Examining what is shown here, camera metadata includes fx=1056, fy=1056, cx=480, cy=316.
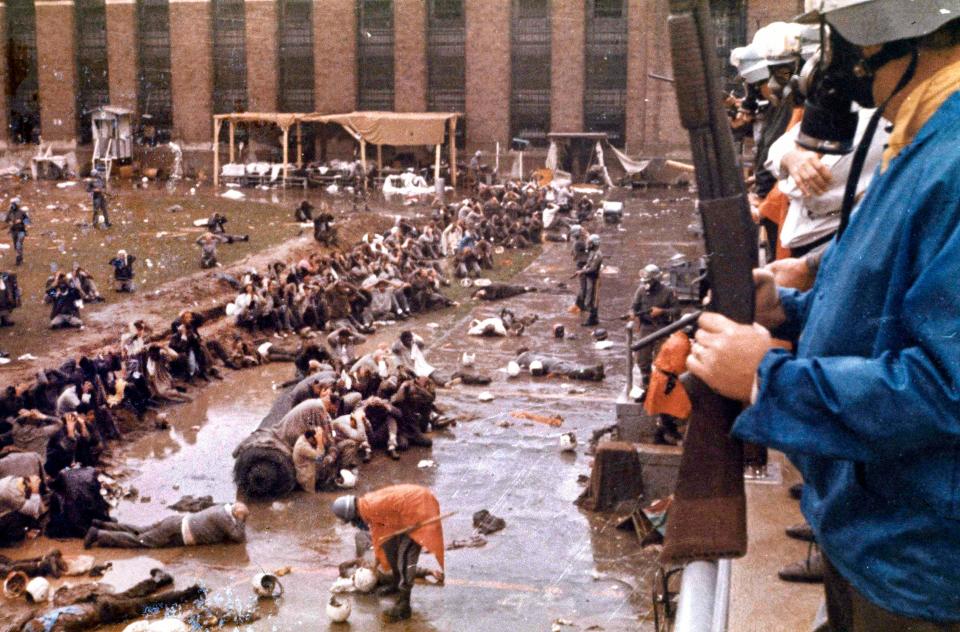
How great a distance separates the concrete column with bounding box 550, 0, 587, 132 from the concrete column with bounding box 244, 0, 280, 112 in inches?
549

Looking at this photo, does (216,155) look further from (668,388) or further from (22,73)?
(668,388)

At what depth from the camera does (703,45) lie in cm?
192

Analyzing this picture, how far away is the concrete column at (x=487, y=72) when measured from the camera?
51.6 meters

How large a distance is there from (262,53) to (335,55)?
12.2 feet

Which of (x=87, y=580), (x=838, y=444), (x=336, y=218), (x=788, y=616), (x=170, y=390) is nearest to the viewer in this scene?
(x=838, y=444)

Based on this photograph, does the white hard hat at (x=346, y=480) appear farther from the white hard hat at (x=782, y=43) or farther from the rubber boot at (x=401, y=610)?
the white hard hat at (x=782, y=43)

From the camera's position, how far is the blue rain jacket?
65.9 inches

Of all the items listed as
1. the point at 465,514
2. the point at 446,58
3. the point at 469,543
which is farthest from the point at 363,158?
the point at 469,543

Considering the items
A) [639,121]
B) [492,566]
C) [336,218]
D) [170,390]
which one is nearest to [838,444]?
[492,566]

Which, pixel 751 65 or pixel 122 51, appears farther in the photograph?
pixel 122 51

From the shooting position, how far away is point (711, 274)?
2.05 meters

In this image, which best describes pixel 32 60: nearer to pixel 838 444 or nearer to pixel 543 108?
pixel 543 108

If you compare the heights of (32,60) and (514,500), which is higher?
(32,60)

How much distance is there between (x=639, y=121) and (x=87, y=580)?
43.2 m
